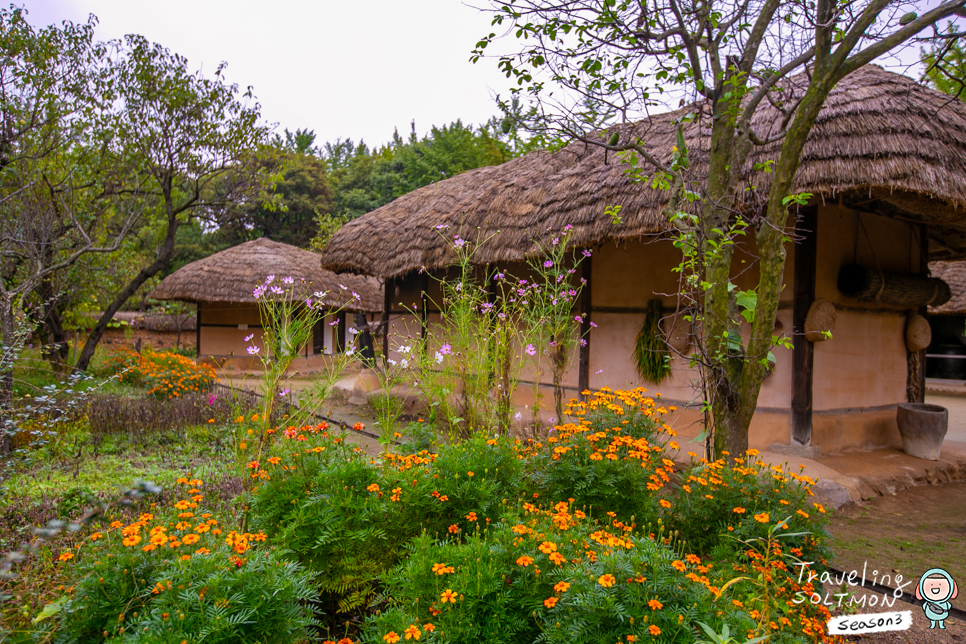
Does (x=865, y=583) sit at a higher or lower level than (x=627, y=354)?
lower

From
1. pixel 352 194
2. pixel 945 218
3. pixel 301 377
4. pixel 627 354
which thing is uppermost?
pixel 352 194

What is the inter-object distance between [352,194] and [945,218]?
20595 mm

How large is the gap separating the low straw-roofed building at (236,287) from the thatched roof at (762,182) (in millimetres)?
5838

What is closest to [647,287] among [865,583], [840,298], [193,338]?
[840,298]

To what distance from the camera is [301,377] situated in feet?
43.6

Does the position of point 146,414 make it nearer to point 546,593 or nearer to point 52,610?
point 52,610

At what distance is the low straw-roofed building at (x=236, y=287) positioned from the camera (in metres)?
13.1

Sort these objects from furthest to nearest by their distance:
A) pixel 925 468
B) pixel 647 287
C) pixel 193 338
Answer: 1. pixel 193 338
2. pixel 647 287
3. pixel 925 468

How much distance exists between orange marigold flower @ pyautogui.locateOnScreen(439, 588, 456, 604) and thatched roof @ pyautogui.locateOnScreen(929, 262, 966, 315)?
12.9m

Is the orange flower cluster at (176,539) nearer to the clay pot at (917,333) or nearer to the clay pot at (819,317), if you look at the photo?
the clay pot at (819,317)

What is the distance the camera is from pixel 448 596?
4.92ft

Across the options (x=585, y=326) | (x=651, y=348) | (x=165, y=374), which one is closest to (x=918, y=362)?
(x=651, y=348)

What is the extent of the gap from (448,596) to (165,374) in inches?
298

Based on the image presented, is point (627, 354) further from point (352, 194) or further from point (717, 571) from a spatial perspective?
point (352, 194)
